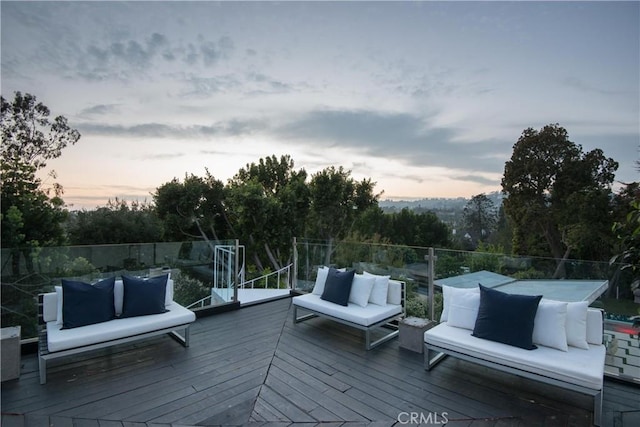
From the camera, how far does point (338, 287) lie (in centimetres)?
418

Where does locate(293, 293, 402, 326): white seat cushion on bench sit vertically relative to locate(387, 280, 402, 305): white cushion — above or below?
below

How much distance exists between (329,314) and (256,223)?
9.46m

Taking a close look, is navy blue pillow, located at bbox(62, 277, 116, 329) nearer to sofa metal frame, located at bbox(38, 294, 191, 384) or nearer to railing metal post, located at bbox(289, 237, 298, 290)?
sofa metal frame, located at bbox(38, 294, 191, 384)

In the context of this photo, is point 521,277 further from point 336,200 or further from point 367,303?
point 336,200

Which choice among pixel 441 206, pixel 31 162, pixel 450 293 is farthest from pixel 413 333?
pixel 441 206

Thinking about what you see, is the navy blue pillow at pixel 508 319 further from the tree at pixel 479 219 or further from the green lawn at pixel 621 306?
the tree at pixel 479 219

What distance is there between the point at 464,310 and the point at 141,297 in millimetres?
3299

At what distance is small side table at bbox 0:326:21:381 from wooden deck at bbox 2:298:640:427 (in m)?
0.08

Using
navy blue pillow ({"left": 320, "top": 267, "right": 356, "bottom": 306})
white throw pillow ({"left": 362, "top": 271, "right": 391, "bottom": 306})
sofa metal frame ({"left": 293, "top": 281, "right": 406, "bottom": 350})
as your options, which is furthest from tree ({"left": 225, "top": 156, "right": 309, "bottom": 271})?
white throw pillow ({"left": 362, "top": 271, "right": 391, "bottom": 306})

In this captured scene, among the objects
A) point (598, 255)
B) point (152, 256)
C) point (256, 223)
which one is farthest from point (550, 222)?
point (152, 256)

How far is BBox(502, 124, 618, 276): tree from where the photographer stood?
1208 cm

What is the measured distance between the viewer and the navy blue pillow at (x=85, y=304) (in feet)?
10.4

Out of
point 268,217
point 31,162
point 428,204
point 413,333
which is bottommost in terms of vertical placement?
point 413,333

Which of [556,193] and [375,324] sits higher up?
[556,193]
